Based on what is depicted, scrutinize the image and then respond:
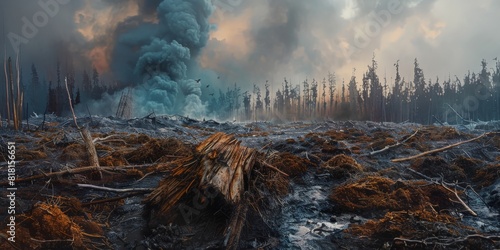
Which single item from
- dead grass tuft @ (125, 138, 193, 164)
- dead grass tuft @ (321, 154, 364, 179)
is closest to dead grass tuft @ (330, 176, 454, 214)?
dead grass tuft @ (321, 154, 364, 179)

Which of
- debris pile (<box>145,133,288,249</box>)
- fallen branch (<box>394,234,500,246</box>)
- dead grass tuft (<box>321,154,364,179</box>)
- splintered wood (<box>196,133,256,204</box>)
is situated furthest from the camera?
dead grass tuft (<box>321,154,364,179</box>)

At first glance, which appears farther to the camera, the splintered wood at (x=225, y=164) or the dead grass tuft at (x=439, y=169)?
the dead grass tuft at (x=439, y=169)

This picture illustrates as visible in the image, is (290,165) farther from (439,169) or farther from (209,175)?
(439,169)

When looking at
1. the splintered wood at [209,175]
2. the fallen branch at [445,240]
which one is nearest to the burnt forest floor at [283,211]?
A: the fallen branch at [445,240]

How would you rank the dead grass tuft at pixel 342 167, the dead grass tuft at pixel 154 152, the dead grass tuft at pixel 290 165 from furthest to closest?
the dead grass tuft at pixel 154 152 < the dead grass tuft at pixel 290 165 < the dead grass tuft at pixel 342 167

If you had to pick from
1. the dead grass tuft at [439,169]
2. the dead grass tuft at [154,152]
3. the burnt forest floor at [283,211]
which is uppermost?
the dead grass tuft at [154,152]

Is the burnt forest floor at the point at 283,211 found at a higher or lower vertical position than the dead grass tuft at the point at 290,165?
lower

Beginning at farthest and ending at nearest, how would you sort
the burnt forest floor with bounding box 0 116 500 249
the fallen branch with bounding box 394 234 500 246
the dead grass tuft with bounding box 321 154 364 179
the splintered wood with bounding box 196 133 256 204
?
the dead grass tuft with bounding box 321 154 364 179 → the splintered wood with bounding box 196 133 256 204 → the burnt forest floor with bounding box 0 116 500 249 → the fallen branch with bounding box 394 234 500 246

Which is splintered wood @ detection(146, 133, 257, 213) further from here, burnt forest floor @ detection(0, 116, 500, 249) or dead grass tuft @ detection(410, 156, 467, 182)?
dead grass tuft @ detection(410, 156, 467, 182)

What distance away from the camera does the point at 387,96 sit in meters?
77.9

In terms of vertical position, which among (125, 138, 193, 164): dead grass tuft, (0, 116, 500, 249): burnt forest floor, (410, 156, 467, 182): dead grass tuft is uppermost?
(125, 138, 193, 164): dead grass tuft

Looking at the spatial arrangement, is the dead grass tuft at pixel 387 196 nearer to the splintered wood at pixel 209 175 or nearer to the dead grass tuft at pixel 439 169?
the dead grass tuft at pixel 439 169

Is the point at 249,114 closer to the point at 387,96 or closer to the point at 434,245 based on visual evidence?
the point at 387,96

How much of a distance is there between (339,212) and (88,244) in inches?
165
